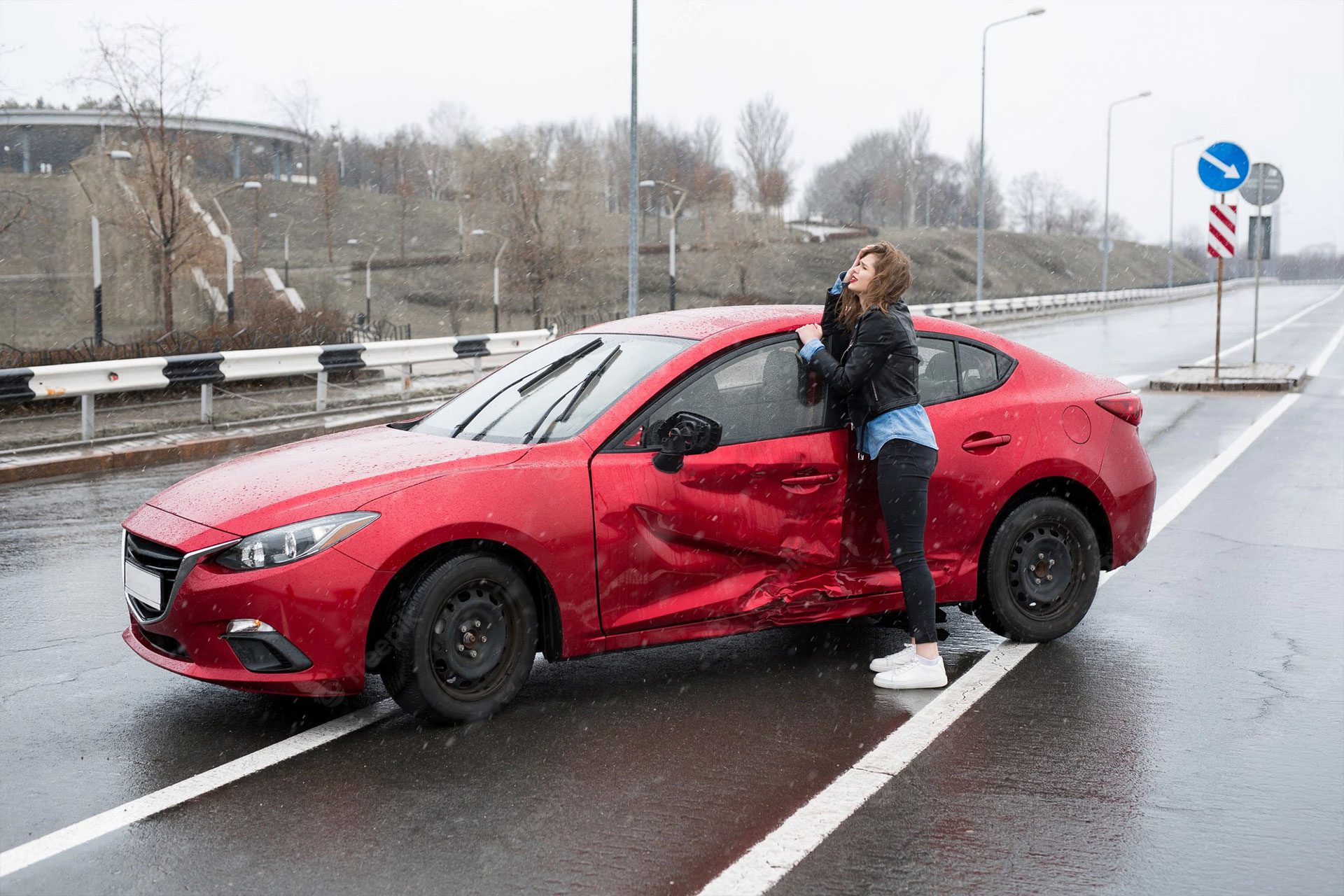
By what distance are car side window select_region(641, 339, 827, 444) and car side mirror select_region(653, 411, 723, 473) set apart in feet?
0.41

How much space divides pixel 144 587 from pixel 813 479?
2.62 metres

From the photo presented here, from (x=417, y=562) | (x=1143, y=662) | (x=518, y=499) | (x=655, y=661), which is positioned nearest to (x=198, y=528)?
(x=417, y=562)

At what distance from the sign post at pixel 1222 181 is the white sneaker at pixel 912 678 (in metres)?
14.2

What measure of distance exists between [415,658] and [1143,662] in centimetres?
322

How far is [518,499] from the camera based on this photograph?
489 cm

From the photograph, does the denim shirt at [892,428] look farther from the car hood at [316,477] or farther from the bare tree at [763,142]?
the bare tree at [763,142]

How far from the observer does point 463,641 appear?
485 cm

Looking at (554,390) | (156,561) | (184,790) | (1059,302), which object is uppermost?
(1059,302)

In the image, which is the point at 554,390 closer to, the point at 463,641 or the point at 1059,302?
the point at 463,641

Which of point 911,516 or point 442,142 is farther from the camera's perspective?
point 442,142

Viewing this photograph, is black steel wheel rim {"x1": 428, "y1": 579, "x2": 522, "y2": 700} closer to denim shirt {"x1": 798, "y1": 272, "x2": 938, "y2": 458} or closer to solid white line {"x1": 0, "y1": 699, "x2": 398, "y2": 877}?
solid white line {"x1": 0, "y1": 699, "x2": 398, "y2": 877}

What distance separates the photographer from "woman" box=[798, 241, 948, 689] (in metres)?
5.39

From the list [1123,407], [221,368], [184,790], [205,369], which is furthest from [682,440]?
[221,368]

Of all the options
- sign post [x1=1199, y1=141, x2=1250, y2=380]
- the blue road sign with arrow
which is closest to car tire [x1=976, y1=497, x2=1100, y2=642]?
sign post [x1=1199, y1=141, x2=1250, y2=380]
